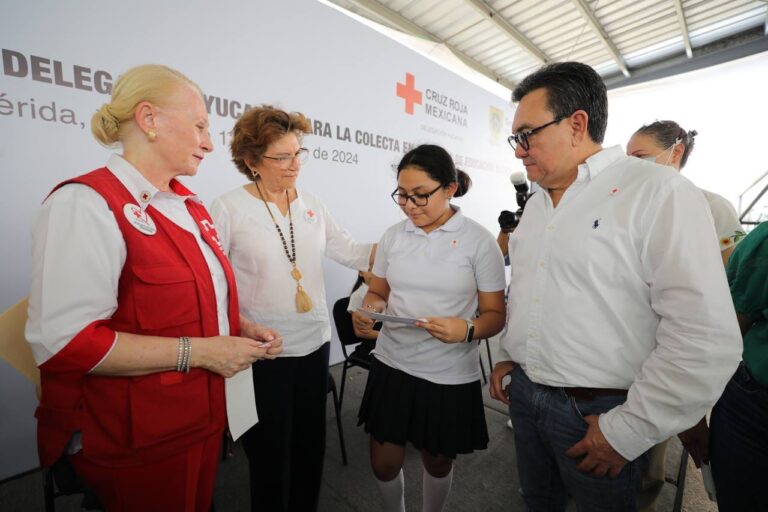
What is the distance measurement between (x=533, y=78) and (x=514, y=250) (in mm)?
510

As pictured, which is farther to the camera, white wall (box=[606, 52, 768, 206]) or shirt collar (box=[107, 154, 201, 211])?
white wall (box=[606, 52, 768, 206])

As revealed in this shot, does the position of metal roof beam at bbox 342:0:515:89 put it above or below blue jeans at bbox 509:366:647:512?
above

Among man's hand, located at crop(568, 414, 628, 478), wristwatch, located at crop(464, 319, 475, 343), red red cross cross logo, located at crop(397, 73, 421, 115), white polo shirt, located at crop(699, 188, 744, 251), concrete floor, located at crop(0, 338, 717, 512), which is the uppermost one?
red red cross cross logo, located at crop(397, 73, 421, 115)

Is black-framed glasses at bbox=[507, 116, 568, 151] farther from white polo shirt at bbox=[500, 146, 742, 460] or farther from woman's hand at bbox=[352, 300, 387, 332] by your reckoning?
woman's hand at bbox=[352, 300, 387, 332]

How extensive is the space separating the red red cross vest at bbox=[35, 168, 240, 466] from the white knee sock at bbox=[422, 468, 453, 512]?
93cm

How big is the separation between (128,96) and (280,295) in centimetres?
78

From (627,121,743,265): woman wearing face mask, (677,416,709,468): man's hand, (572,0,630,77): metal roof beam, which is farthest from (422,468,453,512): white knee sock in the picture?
(572,0,630,77): metal roof beam

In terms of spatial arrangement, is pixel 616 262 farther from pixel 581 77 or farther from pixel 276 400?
pixel 276 400

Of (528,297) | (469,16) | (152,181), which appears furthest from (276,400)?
(469,16)

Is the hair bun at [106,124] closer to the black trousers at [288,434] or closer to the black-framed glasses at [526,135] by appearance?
the black trousers at [288,434]

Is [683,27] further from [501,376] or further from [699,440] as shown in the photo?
[501,376]

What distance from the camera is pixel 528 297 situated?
0.99 metres

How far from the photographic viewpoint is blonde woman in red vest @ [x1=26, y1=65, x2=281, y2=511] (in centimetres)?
68

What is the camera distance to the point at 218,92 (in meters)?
2.20
